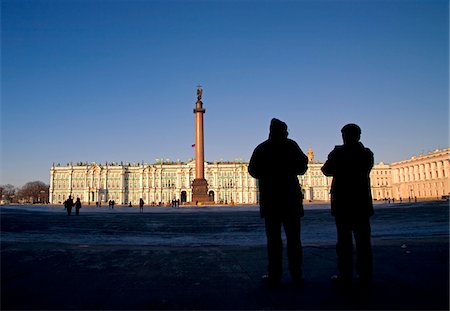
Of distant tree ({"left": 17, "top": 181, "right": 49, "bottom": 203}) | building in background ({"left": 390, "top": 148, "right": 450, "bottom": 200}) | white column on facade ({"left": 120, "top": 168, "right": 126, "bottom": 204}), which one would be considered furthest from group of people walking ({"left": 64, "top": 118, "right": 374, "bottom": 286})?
distant tree ({"left": 17, "top": 181, "right": 49, "bottom": 203})

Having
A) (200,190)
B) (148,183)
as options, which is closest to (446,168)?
(200,190)

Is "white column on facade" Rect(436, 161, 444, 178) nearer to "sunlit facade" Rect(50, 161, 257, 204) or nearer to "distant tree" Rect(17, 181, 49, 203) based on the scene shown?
"sunlit facade" Rect(50, 161, 257, 204)

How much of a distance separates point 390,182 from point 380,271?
131 metres

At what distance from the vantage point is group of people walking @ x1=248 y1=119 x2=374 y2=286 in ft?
11.8

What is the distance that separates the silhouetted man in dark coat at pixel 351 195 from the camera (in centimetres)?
366

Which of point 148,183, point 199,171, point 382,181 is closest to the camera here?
point 199,171

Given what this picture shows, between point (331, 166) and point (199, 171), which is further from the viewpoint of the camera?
point (199, 171)

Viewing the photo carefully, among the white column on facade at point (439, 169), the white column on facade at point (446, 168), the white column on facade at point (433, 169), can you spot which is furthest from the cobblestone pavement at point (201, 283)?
the white column on facade at point (433, 169)

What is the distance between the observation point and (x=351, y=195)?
381 centimetres

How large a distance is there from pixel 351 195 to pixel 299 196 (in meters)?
0.58

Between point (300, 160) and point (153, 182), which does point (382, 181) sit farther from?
point (300, 160)

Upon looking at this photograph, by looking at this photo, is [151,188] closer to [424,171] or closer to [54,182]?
[54,182]

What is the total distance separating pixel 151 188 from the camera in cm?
10881

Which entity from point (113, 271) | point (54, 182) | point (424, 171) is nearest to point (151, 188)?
point (54, 182)
